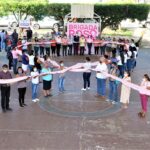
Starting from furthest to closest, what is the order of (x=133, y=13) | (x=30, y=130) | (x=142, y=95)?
(x=133, y=13) → (x=142, y=95) → (x=30, y=130)

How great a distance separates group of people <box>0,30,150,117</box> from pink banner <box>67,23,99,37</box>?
399mm

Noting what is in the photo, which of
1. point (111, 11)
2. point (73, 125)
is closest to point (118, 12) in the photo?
point (111, 11)

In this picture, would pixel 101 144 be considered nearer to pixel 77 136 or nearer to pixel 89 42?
pixel 77 136

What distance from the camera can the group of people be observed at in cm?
1401

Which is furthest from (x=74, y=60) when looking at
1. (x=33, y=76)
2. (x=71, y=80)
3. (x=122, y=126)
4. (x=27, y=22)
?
(x=122, y=126)

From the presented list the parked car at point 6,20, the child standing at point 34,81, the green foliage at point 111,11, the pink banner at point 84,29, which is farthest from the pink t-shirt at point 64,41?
the parked car at point 6,20

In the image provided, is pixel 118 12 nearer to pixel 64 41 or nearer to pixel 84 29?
pixel 84 29

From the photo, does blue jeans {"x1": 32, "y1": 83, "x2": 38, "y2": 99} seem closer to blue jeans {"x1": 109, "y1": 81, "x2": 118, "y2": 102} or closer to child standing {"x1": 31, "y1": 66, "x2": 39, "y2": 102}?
child standing {"x1": 31, "y1": 66, "x2": 39, "y2": 102}

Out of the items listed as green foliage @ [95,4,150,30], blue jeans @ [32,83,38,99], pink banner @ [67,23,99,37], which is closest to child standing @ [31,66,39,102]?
blue jeans @ [32,83,38,99]

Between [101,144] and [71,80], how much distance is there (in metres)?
7.21

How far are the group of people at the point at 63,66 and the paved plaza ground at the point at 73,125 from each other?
1.49ft

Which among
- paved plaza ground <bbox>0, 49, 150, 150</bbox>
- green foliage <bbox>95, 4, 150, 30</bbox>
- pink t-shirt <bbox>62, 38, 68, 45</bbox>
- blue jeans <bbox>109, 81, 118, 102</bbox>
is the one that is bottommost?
paved plaza ground <bbox>0, 49, 150, 150</bbox>

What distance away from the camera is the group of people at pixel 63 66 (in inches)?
551

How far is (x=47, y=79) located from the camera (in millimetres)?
14797
